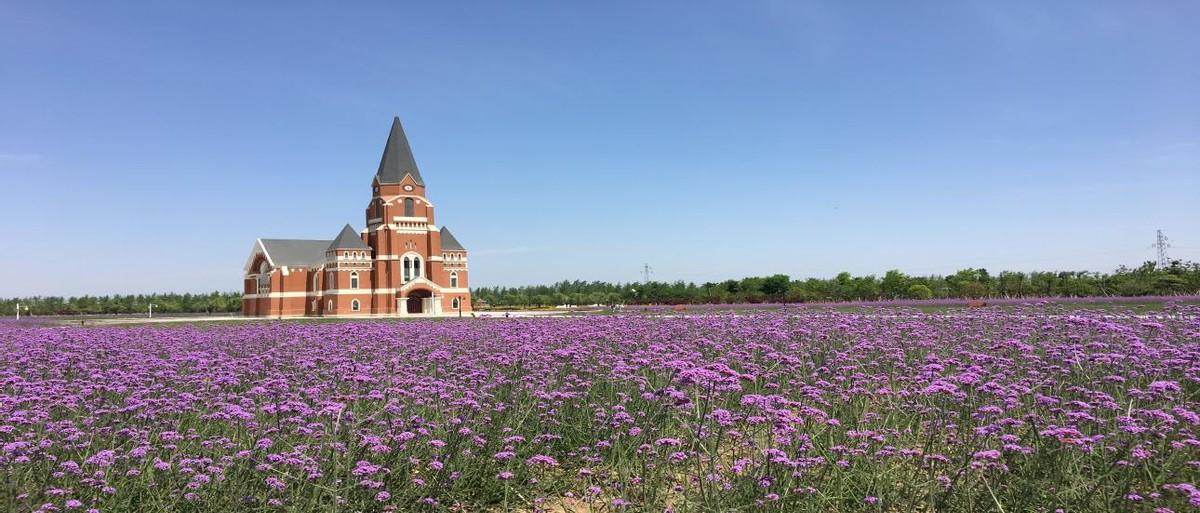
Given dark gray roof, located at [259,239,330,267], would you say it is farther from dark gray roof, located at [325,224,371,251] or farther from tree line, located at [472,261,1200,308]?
tree line, located at [472,261,1200,308]

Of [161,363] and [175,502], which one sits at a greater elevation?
[161,363]

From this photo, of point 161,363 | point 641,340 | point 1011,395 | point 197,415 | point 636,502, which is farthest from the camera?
point 641,340

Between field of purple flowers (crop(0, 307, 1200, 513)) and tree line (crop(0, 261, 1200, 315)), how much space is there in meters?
39.4

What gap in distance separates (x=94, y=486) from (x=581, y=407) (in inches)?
148

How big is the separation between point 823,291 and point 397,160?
35.2m

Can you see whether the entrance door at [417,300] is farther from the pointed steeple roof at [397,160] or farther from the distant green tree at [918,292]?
the distant green tree at [918,292]

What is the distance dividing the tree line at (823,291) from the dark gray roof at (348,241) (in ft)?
64.8

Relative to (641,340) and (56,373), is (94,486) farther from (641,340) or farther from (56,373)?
(641,340)

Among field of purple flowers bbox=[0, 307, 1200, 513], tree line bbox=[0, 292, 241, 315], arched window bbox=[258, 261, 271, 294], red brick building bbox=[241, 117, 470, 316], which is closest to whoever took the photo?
field of purple flowers bbox=[0, 307, 1200, 513]

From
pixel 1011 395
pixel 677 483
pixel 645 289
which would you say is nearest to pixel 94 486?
pixel 677 483

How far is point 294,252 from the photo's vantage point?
64.0m

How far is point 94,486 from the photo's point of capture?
4.41 metres

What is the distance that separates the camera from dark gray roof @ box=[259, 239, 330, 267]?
62625 millimetres

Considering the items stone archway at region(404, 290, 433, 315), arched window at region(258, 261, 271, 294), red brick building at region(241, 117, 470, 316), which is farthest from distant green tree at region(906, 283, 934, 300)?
arched window at region(258, 261, 271, 294)
